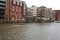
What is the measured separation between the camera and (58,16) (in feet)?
582

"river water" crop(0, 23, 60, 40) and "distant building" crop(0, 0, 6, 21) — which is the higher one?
"distant building" crop(0, 0, 6, 21)

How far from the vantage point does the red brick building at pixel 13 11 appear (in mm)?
85000

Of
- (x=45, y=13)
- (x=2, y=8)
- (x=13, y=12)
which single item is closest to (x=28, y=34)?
(x=2, y=8)

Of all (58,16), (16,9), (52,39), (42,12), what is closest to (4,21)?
(16,9)

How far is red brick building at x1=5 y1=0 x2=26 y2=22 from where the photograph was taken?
85000 millimetres

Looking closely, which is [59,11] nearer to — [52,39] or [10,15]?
[10,15]

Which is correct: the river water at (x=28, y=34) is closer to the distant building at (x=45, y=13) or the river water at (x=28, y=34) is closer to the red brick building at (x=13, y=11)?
the red brick building at (x=13, y=11)

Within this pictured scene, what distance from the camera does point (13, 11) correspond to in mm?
91250

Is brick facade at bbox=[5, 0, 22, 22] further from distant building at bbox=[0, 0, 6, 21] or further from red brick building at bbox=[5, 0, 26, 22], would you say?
distant building at bbox=[0, 0, 6, 21]

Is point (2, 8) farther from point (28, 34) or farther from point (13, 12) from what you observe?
point (28, 34)

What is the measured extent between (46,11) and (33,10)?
36.2 ft

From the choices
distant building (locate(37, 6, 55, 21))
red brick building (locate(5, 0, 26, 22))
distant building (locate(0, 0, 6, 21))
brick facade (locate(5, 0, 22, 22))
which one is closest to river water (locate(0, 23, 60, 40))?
distant building (locate(0, 0, 6, 21))

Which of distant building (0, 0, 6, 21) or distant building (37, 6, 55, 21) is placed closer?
distant building (0, 0, 6, 21)

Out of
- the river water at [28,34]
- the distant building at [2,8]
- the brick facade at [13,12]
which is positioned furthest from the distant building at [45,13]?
the river water at [28,34]
